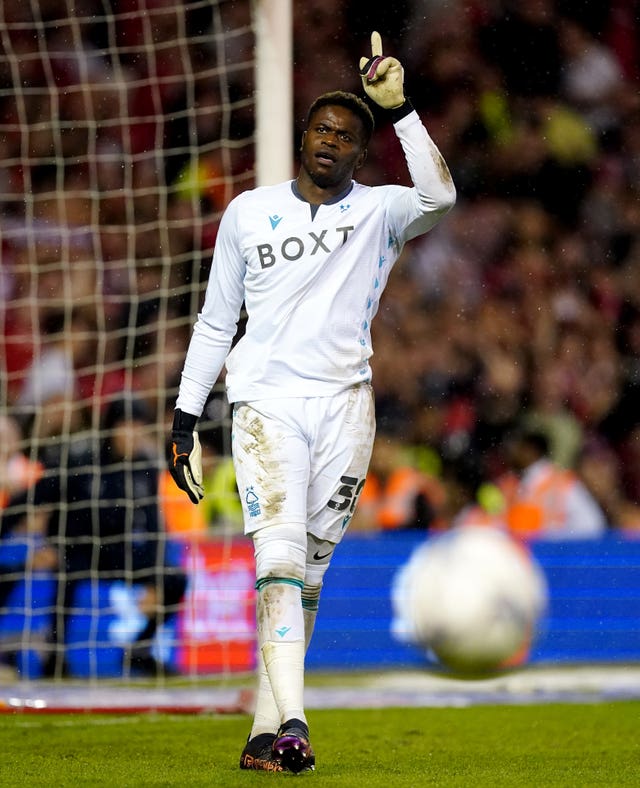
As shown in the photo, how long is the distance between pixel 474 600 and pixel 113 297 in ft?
11.3

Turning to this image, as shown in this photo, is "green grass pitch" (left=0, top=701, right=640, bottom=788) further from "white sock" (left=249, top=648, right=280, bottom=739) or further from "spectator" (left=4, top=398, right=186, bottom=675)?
"spectator" (left=4, top=398, right=186, bottom=675)

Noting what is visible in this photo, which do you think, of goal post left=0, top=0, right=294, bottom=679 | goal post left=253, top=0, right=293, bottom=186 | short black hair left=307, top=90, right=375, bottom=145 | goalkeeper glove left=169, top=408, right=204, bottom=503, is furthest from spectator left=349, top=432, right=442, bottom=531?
short black hair left=307, top=90, right=375, bottom=145

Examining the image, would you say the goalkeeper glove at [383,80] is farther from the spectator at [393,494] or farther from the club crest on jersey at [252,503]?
the spectator at [393,494]

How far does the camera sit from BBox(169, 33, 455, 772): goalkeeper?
4805 millimetres

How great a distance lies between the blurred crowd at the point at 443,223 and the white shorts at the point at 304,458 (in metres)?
5.76

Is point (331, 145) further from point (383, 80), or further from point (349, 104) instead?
point (383, 80)

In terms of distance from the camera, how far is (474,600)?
777cm

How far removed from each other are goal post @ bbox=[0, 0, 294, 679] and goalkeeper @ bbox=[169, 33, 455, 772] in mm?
2586

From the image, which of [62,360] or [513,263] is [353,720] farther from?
[513,263]

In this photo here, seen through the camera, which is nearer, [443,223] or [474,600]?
[474,600]

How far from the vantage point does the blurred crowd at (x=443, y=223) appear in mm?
12039

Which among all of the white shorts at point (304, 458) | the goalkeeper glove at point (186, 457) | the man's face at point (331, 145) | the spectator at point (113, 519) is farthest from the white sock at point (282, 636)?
the spectator at point (113, 519)

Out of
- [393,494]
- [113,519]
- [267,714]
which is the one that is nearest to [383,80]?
[267,714]

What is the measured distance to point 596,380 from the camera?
42.9ft
